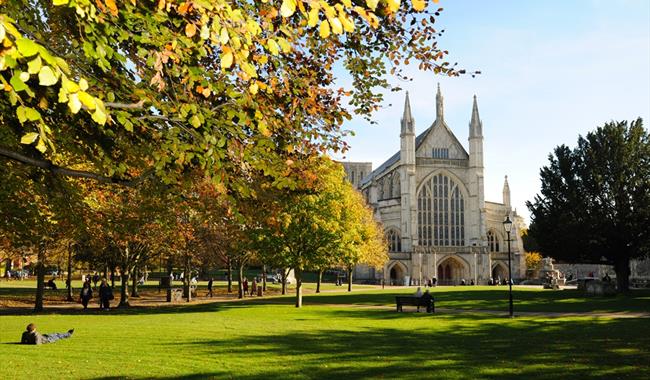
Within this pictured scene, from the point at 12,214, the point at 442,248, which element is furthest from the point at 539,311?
the point at 442,248

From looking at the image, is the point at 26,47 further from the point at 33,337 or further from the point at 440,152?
the point at 440,152

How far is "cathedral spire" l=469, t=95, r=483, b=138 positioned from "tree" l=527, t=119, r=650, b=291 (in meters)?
Result: 36.9

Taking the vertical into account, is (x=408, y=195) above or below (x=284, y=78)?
above

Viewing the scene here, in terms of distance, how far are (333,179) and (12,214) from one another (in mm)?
19848

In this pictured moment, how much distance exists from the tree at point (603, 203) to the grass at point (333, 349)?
22389 mm

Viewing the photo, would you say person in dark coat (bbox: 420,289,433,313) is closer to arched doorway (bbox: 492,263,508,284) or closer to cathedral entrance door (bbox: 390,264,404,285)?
cathedral entrance door (bbox: 390,264,404,285)

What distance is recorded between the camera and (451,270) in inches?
3115

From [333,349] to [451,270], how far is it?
68776 millimetres

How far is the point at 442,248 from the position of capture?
253 ft

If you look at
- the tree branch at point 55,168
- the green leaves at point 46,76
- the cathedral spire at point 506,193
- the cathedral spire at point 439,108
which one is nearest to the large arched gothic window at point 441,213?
the cathedral spire at point 439,108

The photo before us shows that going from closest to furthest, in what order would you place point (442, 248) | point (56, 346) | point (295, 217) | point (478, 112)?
1. point (56, 346)
2. point (295, 217)
3. point (442, 248)
4. point (478, 112)

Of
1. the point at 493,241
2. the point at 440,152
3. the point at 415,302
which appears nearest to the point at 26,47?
the point at 415,302

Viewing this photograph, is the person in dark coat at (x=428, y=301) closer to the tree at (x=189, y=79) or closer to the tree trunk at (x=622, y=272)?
the tree at (x=189, y=79)

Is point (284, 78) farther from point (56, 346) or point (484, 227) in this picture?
point (484, 227)
